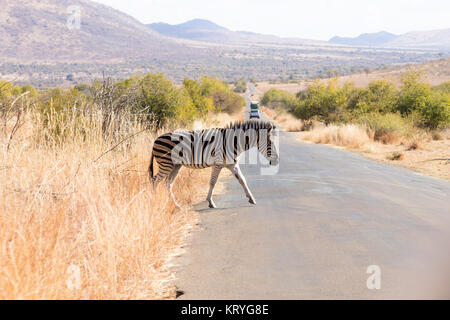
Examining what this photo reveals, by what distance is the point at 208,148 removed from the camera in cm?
917

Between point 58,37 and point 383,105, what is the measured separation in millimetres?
104609

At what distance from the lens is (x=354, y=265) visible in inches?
213

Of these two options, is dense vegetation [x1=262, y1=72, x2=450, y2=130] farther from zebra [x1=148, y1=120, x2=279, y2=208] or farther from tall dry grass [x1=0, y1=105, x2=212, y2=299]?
tall dry grass [x1=0, y1=105, x2=212, y2=299]

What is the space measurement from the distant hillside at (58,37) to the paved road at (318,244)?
106237mm

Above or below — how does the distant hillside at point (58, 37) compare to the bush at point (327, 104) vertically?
above

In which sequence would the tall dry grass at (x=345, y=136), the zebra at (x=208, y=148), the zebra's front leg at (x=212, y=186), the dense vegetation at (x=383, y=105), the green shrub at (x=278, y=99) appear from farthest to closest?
1. the green shrub at (x=278, y=99)
2. the dense vegetation at (x=383, y=105)
3. the tall dry grass at (x=345, y=136)
4. the zebra's front leg at (x=212, y=186)
5. the zebra at (x=208, y=148)

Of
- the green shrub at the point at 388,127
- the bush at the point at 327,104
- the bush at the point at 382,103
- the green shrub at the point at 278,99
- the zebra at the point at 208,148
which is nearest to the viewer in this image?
the zebra at the point at 208,148

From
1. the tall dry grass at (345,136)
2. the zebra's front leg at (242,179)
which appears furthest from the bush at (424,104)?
the zebra's front leg at (242,179)

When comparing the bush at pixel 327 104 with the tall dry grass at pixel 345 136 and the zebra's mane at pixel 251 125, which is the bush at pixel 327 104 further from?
the zebra's mane at pixel 251 125

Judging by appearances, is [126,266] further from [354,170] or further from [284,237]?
[354,170]

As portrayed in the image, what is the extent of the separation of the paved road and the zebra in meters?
0.88

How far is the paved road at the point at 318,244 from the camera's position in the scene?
482 cm
